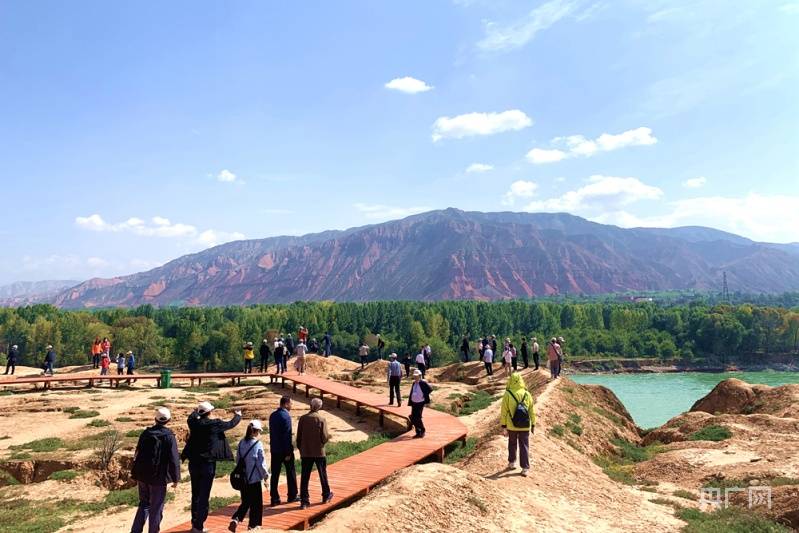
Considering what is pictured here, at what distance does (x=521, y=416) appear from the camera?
1225 cm

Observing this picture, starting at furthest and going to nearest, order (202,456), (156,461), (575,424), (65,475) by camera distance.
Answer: (575,424) → (65,475) → (202,456) → (156,461)

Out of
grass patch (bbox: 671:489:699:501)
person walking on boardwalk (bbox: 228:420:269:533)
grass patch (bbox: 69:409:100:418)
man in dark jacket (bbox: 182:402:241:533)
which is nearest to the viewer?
man in dark jacket (bbox: 182:402:241:533)

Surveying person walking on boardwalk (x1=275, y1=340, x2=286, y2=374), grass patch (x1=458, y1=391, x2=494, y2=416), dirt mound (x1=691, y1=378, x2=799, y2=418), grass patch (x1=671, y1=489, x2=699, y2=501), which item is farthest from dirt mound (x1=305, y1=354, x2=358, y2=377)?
grass patch (x1=671, y1=489, x2=699, y2=501)

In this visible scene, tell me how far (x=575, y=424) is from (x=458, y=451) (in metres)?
6.39

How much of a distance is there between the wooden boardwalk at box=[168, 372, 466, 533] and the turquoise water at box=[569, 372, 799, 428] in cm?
3217

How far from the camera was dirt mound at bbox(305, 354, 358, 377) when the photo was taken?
42647 mm

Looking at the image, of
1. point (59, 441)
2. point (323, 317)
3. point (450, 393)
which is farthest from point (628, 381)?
point (59, 441)

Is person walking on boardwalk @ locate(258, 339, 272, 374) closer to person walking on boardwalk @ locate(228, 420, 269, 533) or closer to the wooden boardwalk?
the wooden boardwalk

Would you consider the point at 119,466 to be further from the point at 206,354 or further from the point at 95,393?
the point at 206,354

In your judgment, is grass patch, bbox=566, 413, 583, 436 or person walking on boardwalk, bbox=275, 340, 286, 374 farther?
person walking on boardwalk, bbox=275, 340, 286, 374

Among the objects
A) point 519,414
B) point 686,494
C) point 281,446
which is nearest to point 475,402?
point 686,494

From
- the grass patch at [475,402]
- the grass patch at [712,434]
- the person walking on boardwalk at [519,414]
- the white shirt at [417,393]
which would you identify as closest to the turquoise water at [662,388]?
the grass patch at [475,402]

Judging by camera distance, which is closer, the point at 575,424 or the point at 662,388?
the point at 575,424

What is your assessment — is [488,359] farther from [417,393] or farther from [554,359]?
[417,393]
